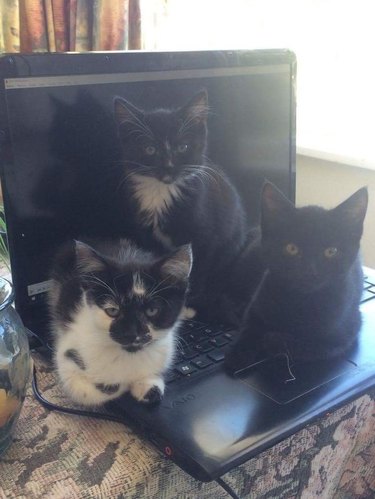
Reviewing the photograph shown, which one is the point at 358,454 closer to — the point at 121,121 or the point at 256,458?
the point at 256,458

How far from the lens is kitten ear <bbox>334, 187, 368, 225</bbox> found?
0.79 meters

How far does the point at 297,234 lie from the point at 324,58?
0.84 meters

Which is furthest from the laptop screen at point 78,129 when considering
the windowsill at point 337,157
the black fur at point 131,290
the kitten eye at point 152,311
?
the windowsill at point 337,157

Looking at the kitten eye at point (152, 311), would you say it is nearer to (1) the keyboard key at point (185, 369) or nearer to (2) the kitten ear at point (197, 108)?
(1) the keyboard key at point (185, 369)

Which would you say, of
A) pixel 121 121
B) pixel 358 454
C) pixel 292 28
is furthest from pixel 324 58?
pixel 358 454

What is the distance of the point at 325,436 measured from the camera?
2.54 feet

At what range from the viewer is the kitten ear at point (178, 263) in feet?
2.40

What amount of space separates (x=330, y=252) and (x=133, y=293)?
0.29 metres

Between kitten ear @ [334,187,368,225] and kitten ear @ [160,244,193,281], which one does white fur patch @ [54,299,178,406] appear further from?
kitten ear @ [334,187,368,225]

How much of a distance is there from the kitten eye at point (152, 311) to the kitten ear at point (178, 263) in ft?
0.16

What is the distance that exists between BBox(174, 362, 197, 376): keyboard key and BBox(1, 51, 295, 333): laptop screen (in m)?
0.24

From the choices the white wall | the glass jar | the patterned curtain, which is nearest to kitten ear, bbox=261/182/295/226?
the glass jar

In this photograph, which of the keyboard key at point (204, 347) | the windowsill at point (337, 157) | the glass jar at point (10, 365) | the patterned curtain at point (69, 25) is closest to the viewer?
the glass jar at point (10, 365)

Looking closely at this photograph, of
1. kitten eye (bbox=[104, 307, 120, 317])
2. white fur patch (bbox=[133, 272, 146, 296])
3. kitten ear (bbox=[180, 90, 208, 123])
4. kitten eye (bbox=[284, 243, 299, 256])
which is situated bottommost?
kitten eye (bbox=[104, 307, 120, 317])
